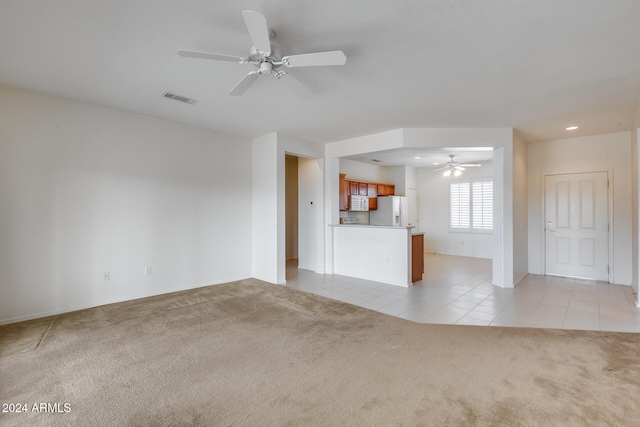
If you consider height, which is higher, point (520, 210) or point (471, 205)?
point (471, 205)

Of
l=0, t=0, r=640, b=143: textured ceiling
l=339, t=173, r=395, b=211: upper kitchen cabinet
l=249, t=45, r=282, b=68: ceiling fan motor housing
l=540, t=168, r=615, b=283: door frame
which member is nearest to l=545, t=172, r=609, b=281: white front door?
l=540, t=168, r=615, b=283: door frame

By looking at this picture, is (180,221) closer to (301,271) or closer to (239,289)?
(239,289)

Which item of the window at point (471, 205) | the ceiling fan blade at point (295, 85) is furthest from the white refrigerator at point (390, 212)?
the ceiling fan blade at point (295, 85)

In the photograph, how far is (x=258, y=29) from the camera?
1.89m

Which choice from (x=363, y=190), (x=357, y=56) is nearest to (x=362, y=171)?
(x=363, y=190)

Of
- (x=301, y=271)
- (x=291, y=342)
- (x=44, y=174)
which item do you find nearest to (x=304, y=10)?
(x=291, y=342)

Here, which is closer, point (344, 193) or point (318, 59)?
point (318, 59)

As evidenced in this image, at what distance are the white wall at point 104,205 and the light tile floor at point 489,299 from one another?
194 cm

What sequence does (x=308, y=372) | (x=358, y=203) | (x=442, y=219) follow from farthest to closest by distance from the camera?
(x=442, y=219), (x=358, y=203), (x=308, y=372)

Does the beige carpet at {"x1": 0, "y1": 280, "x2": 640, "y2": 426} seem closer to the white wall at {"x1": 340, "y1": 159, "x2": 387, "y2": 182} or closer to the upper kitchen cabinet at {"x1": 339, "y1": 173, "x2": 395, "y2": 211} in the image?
the upper kitchen cabinet at {"x1": 339, "y1": 173, "x2": 395, "y2": 211}

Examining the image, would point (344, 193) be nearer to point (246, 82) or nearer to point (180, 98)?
point (180, 98)

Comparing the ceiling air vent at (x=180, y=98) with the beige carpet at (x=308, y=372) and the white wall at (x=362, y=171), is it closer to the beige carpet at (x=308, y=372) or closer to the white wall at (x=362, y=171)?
the beige carpet at (x=308, y=372)

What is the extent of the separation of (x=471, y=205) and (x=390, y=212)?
93.9 inches

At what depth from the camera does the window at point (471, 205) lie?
26.4 ft
